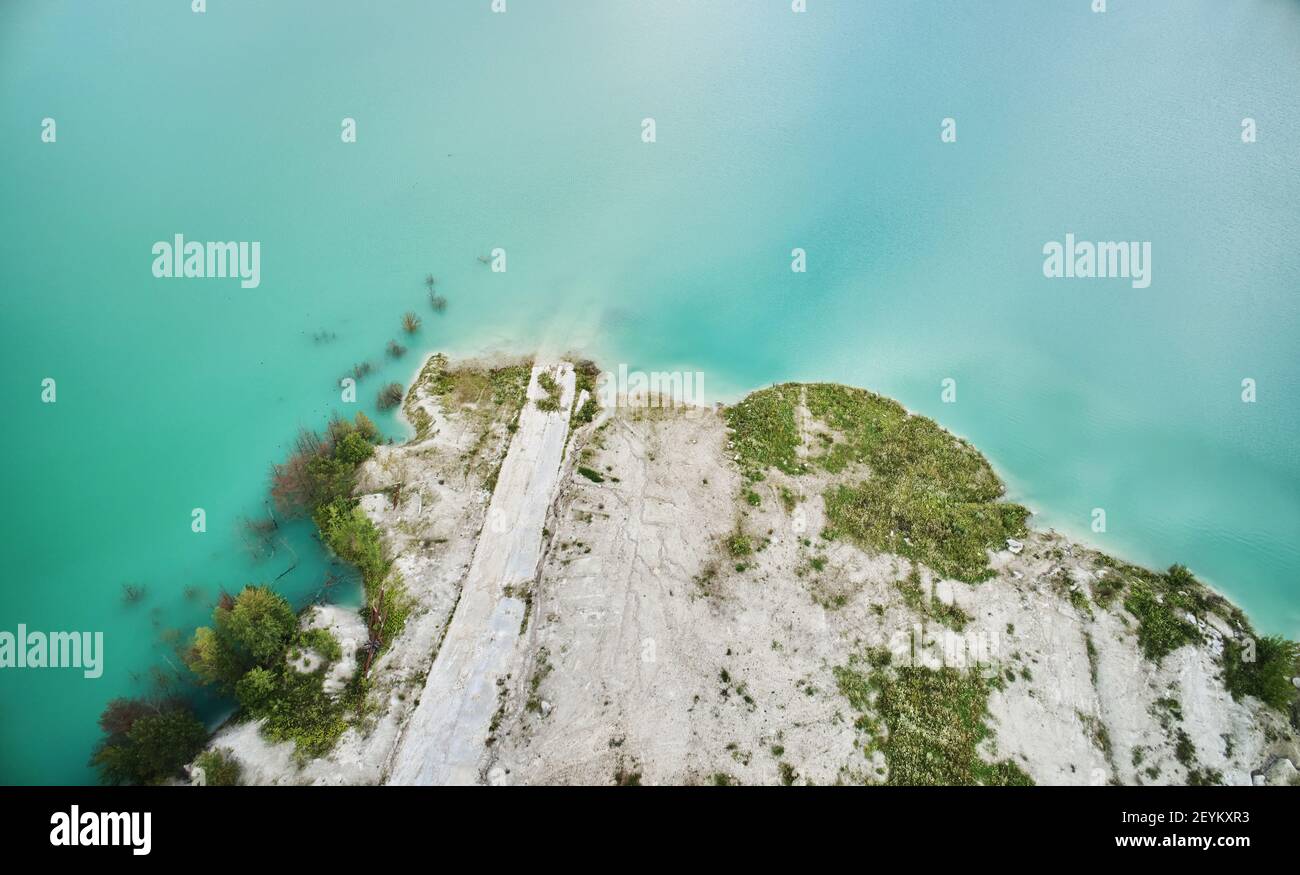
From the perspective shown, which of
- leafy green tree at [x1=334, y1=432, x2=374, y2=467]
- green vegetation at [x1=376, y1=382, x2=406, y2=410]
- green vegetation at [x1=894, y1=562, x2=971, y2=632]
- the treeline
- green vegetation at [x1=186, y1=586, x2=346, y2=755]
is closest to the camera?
the treeline

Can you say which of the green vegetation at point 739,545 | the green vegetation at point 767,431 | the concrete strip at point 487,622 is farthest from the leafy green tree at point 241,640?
the green vegetation at point 767,431

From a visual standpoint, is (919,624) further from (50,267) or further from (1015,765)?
(50,267)

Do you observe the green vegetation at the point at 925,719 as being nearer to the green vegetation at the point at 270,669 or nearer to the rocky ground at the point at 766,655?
the rocky ground at the point at 766,655

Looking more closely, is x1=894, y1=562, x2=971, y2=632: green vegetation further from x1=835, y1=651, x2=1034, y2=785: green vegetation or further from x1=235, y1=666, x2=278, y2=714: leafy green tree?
x1=235, y1=666, x2=278, y2=714: leafy green tree

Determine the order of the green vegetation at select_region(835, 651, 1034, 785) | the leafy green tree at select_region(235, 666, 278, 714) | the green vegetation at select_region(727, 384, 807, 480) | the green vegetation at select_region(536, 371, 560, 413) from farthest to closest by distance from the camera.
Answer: the green vegetation at select_region(536, 371, 560, 413) → the green vegetation at select_region(727, 384, 807, 480) → the leafy green tree at select_region(235, 666, 278, 714) → the green vegetation at select_region(835, 651, 1034, 785)

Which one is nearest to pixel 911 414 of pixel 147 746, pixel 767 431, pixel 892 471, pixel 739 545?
pixel 892 471

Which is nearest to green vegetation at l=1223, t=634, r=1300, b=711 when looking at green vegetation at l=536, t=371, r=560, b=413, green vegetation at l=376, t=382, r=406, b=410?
green vegetation at l=536, t=371, r=560, b=413
